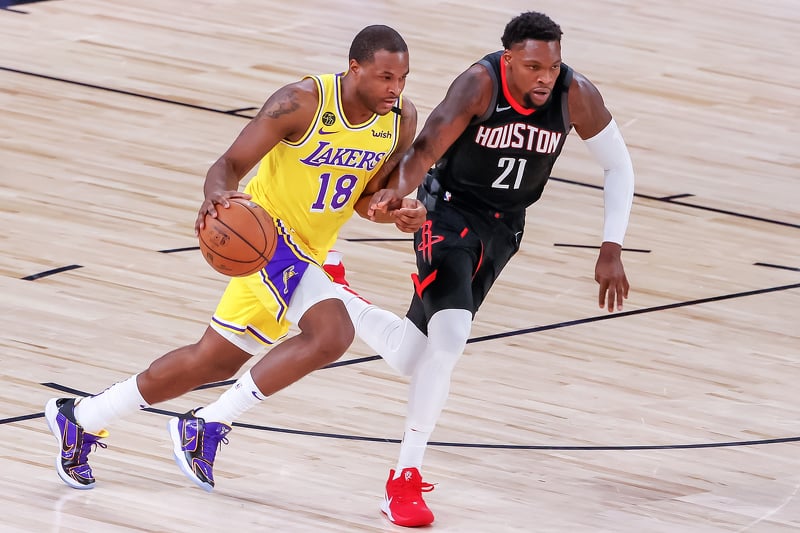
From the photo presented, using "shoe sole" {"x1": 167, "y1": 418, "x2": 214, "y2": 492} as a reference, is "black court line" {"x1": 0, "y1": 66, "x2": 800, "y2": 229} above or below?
above

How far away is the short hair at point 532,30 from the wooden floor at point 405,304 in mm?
1583

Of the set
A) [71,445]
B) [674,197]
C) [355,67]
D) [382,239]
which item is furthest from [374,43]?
[674,197]

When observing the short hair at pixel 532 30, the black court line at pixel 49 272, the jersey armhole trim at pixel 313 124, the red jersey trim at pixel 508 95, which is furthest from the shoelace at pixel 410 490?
the black court line at pixel 49 272

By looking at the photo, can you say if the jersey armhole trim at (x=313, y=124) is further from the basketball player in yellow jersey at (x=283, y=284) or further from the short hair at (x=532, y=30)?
the short hair at (x=532, y=30)

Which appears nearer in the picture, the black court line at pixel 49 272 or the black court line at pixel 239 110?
the black court line at pixel 49 272

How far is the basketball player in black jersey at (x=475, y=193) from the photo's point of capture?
4.91 meters

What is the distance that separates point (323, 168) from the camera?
502cm

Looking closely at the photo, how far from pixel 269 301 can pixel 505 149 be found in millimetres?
989

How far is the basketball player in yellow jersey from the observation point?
480 centimetres

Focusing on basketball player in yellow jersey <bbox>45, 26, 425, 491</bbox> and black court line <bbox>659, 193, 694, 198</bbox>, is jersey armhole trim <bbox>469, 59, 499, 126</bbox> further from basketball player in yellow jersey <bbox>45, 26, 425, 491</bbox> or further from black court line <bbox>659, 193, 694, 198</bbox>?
black court line <bbox>659, 193, 694, 198</bbox>

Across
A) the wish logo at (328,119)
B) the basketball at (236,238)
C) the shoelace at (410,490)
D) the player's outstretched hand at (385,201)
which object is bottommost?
the shoelace at (410,490)

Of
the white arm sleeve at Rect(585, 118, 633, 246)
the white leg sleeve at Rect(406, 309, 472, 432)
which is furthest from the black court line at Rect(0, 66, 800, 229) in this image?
the white leg sleeve at Rect(406, 309, 472, 432)

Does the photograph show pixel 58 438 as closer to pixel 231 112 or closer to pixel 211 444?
pixel 211 444

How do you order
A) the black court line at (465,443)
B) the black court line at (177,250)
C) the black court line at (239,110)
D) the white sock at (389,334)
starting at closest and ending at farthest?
the white sock at (389,334) → the black court line at (465,443) → the black court line at (177,250) → the black court line at (239,110)
